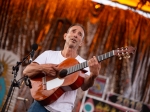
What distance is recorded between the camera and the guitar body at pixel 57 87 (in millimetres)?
3218

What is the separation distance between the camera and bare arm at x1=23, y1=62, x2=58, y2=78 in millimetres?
3332

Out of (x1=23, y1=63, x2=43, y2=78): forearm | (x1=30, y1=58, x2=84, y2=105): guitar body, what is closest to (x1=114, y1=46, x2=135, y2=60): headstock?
(x1=30, y1=58, x2=84, y2=105): guitar body

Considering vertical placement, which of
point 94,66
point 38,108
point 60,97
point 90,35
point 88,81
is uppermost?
point 90,35

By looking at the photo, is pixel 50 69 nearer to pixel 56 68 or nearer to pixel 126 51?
pixel 56 68

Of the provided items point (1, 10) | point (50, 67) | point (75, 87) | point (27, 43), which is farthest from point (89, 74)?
point (1, 10)

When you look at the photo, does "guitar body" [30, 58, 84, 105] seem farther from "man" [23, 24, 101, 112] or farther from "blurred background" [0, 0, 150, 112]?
"blurred background" [0, 0, 150, 112]

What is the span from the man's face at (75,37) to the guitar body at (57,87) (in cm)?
17

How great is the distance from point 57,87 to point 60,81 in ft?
0.29

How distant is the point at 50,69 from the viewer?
3.34m

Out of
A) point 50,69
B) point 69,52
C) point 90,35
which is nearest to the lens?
point 50,69

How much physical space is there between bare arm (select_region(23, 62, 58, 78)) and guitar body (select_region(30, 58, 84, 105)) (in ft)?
0.21

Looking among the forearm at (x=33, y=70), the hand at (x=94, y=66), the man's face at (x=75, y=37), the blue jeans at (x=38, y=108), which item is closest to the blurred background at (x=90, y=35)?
the man's face at (x=75, y=37)

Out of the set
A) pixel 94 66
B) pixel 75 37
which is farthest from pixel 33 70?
pixel 94 66

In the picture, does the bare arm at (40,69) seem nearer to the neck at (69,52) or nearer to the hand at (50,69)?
the hand at (50,69)
